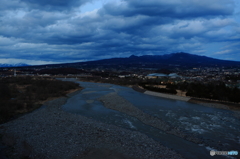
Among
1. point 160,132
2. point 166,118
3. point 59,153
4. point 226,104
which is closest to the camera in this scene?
point 59,153

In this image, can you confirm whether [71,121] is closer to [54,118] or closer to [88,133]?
[54,118]

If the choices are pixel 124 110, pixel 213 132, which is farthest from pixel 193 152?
pixel 124 110

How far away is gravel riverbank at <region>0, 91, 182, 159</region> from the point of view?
940 cm

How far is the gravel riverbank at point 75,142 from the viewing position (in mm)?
9398

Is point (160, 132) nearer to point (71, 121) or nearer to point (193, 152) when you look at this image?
point (193, 152)

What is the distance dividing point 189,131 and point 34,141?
413 inches

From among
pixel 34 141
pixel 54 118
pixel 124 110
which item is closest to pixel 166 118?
pixel 124 110

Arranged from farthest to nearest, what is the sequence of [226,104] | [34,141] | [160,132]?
1. [226,104]
2. [160,132]
3. [34,141]

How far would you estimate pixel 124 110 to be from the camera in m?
21.1

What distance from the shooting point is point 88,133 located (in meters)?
12.5

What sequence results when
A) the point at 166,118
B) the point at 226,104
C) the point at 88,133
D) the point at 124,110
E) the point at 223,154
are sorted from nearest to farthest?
the point at 223,154 → the point at 88,133 → the point at 166,118 → the point at 124,110 → the point at 226,104

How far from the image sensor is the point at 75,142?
1081 cm

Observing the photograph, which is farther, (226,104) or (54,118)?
(226,104)

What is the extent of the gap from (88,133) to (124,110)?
8997 millimetres
